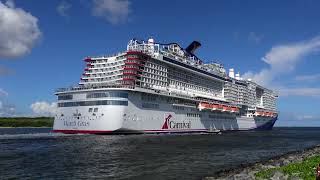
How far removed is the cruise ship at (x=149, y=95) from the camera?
235 ft

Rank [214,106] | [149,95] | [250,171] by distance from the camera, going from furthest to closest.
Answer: [214,106] → [149,95] → [250,171]

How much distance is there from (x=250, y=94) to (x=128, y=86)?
75738mm

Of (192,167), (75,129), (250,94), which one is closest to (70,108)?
(75,129)

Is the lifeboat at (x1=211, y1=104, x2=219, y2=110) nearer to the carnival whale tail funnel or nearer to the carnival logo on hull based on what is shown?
the carnival logo on hull

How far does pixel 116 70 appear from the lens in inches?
3246

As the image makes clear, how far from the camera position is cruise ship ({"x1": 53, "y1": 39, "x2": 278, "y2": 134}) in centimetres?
7175

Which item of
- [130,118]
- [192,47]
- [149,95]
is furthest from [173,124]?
[192,47]

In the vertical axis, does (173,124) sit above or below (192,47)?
below

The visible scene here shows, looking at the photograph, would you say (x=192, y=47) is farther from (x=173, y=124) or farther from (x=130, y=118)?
(x=130, y=118)

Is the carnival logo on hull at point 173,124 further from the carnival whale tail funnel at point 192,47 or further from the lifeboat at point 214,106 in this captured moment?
the carnival whale tail funnel at point 192,47

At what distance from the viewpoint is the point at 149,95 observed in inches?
3125

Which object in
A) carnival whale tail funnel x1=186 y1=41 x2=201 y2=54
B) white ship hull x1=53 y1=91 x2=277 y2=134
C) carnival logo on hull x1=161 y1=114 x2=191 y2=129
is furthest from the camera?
carnival whale tail funnel x1=186 y1=41 x2=201 y2=54

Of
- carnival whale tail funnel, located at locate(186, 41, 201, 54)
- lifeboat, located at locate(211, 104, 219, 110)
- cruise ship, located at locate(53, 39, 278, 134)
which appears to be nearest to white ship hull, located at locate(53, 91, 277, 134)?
cruise ship, located at locate(53, 39, 278, 134)

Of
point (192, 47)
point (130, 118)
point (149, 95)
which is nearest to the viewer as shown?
point (130, 118)
